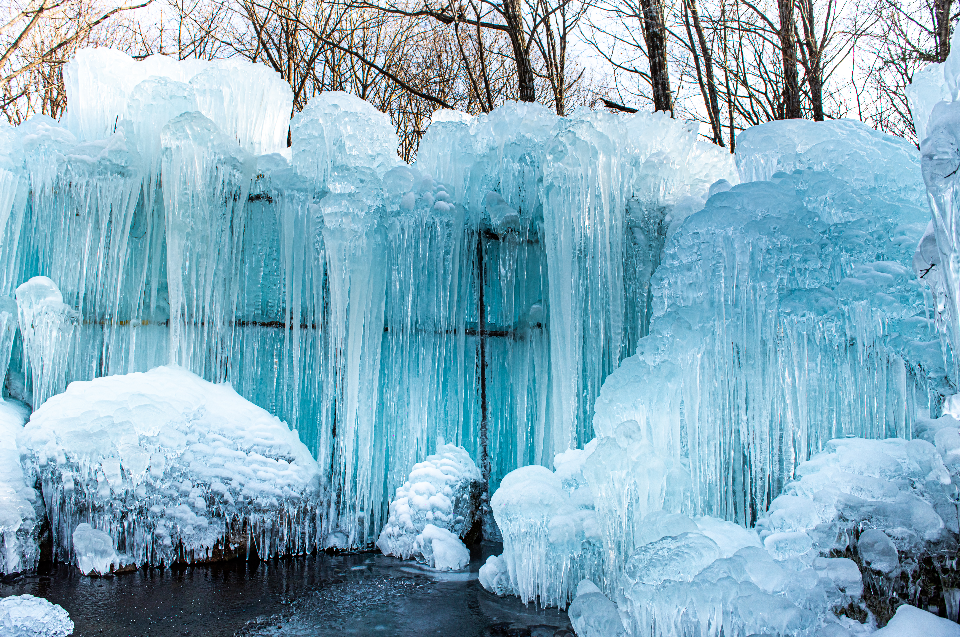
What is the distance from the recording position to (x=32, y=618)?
2.81m

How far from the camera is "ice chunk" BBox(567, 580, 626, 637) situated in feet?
8.81

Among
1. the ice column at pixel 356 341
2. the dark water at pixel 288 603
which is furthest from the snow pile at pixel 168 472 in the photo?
the ice column at pixel 356 341

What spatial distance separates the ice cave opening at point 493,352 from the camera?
294 centimetres

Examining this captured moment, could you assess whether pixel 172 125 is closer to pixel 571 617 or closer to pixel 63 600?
pixel 63 600

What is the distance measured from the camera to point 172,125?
447cm

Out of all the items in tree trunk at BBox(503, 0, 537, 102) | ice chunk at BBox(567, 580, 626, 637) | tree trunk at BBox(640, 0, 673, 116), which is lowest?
ice chunk at BBox(567, 580, 626, 637)

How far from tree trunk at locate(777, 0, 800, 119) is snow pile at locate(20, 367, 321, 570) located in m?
9.21

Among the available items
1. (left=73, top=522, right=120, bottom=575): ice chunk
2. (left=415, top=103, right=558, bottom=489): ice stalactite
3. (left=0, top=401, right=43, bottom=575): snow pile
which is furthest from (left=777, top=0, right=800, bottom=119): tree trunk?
(left=0, top=401, right=43, bottom=575): snow pile

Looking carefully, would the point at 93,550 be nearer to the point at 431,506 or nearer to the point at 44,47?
the point at 431,506

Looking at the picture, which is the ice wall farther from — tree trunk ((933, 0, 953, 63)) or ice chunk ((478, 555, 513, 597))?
tree trunk ((933, 0, 953, 63))

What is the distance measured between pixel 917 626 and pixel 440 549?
2.62m

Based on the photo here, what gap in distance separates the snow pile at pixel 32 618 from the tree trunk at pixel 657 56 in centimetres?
Result: 844

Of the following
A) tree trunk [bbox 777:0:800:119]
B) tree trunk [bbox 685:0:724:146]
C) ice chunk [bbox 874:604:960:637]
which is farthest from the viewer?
tree trunk [bbox 685:0:724:146]

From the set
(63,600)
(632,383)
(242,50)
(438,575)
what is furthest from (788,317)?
(242,50)
